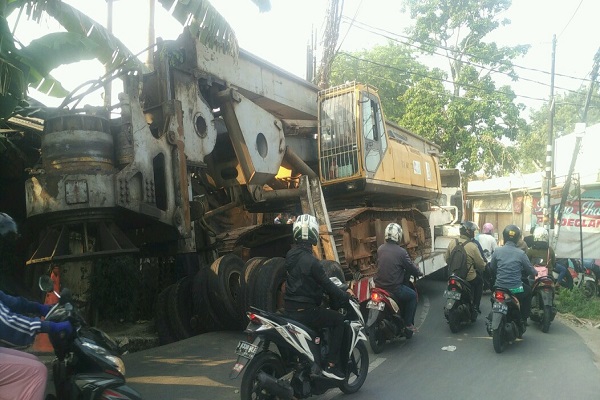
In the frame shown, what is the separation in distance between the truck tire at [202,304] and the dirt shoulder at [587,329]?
17.0 ft

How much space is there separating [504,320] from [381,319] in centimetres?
171

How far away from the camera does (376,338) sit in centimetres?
738

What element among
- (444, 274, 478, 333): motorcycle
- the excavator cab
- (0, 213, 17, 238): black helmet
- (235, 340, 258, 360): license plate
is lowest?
(444, 274, 478, 333): motorcycle

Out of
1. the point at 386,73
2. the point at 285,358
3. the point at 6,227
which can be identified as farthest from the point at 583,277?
the point at 386,73

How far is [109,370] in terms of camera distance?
3.39 metres

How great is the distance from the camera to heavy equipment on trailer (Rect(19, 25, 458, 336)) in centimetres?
572

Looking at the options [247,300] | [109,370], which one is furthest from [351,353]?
[109,370]

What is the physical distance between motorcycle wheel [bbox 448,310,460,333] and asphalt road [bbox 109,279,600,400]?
0.13 meters

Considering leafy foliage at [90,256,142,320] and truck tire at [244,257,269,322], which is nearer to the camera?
leafy foliage at [90,256,142,320]

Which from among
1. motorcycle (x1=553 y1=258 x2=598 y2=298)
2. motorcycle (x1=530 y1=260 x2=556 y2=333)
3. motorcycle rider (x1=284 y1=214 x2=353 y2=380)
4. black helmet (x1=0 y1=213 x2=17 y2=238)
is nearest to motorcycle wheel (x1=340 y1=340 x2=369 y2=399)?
motorcycle rider (x1=284 y1=214 x2=353 y2=380)

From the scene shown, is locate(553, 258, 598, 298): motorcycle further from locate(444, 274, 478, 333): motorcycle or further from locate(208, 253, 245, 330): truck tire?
locate(208, 253, 245, 330): truck tire

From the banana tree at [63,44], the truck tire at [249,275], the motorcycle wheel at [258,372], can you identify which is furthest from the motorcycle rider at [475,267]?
the motorcycle wheel at [258,372]

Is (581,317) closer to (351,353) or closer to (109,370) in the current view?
(351,353)

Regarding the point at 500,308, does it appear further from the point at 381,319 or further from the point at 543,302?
the point at 543,302
